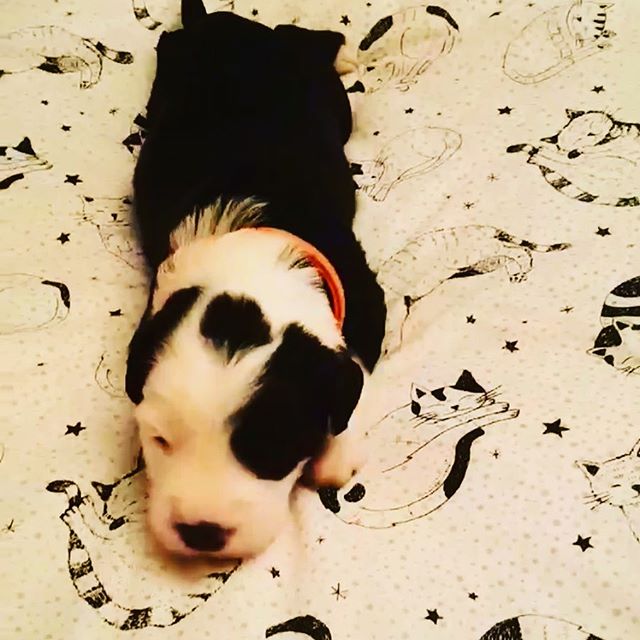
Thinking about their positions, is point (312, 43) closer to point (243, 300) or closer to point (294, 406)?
point (243, 300)

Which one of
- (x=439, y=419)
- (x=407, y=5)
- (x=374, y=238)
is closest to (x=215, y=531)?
(x=439, y=419)

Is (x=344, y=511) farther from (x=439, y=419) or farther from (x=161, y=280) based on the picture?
(x=161, y=280)

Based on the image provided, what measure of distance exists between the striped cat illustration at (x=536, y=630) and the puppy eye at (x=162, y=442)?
1.43 feet

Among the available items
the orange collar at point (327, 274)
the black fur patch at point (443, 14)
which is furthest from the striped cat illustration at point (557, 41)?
the orange collar at point (327, 274)

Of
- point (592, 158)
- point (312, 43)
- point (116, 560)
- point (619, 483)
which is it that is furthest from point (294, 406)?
point (312, 43)

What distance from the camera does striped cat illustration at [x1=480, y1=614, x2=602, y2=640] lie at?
1.00m

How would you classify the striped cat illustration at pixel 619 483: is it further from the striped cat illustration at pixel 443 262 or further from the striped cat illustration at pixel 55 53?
the striped cat illustration at pixel 55 53

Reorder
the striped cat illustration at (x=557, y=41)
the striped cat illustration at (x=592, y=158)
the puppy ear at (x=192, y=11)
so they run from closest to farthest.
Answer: the striped cat illustration at (x=592, y=158) → the striped cat illustration at (x=557, y=41) → the puppy ear at (x=192, y=11)

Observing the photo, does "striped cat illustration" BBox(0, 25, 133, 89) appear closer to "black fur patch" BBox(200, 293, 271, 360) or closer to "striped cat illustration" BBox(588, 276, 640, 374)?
"black fur patch" BBox(200, 293, 271, 360)

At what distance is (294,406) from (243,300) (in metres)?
0.15

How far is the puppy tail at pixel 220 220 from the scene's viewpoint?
1434mm

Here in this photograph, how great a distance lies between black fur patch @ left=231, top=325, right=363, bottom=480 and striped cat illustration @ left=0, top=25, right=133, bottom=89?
1082mm

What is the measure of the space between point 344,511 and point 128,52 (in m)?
1.28

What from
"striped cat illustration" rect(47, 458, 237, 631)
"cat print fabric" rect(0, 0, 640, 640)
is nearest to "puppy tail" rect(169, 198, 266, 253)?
"cat print fabric" rect(0, 0, 640, 640)
